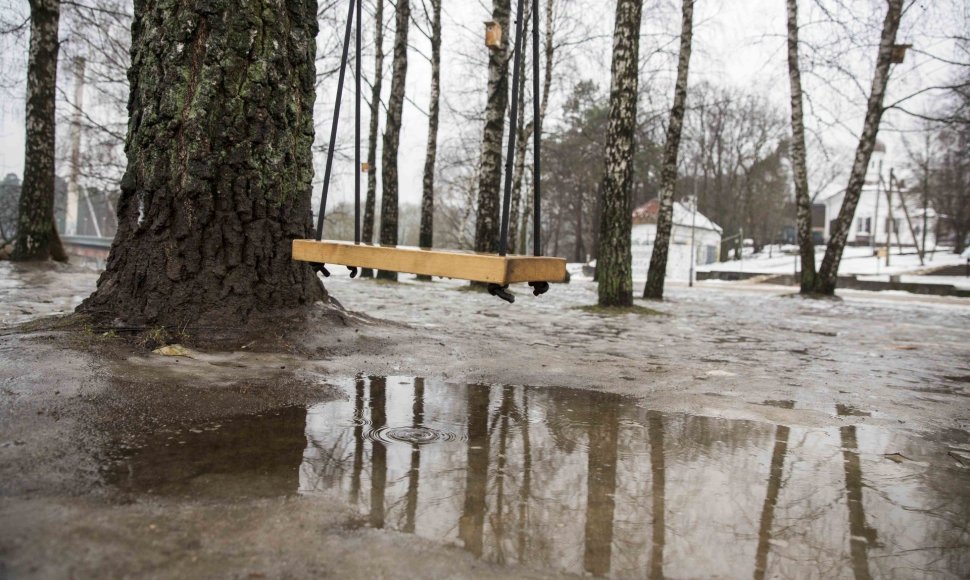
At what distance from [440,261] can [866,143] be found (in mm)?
14544

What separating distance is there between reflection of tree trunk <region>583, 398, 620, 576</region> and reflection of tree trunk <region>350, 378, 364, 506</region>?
0.69m

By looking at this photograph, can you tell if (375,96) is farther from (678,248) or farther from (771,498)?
(678,248)

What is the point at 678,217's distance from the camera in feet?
147

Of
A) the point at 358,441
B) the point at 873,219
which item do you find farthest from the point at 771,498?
the point at 873,219

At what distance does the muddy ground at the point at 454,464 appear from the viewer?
5.57 feet

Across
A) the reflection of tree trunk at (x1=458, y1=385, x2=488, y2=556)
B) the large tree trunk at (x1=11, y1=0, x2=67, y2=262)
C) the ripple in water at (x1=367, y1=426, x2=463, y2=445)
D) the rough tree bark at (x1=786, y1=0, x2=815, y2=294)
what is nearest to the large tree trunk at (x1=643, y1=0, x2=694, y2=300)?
the rough tree bark at (x1=786, y1=0, x2=815, y2=294)

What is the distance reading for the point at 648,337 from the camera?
6703 millimetres

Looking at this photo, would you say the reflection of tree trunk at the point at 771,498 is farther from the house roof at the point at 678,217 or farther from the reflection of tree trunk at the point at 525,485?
the house roof at the point at 678,217

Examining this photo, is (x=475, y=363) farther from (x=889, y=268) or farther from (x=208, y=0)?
(x=889, y=268)

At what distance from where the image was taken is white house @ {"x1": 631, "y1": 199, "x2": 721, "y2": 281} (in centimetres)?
3975

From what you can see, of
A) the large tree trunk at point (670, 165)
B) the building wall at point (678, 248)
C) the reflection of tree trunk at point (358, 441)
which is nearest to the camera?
the reflection of tree trunk at point (358, 441)

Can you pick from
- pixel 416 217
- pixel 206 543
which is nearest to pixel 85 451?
pixel 206 543

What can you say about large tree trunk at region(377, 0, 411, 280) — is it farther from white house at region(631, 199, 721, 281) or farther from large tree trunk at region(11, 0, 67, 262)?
white house at region(631, 199, 721, 281)

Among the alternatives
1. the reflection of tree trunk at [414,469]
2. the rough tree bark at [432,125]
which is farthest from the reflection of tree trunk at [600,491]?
the rough tree bark at [432,125]
